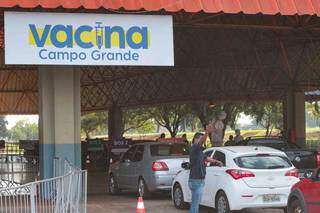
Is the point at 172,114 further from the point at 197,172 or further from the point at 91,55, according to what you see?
the point at 197,172

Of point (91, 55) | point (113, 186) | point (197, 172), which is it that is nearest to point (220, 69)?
point (113, 186)

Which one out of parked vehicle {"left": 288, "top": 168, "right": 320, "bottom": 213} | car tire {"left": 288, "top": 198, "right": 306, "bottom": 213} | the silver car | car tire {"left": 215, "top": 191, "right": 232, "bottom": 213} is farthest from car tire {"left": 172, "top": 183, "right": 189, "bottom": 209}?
parked vehicle {"left": 288, "top": 168, "right": 320, "bottom": 213}

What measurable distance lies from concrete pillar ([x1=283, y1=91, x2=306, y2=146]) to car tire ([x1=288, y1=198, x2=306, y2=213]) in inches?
755

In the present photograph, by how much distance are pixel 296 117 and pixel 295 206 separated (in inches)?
792

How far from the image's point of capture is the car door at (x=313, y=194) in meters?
10.4

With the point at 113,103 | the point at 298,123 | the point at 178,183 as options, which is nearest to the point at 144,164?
the point at 178,183

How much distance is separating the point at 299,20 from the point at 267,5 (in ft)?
7.09

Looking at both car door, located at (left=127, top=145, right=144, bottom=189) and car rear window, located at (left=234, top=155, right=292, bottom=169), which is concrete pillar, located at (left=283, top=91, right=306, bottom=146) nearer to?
car door, located at (left=127, top=145, right=144, bottom=189)

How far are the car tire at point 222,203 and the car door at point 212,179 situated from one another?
7.4 inches

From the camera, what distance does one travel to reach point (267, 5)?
1539 centimetres

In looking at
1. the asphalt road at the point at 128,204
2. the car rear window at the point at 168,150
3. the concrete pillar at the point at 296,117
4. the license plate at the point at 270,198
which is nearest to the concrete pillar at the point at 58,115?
the asphalt road at the point at 128,204

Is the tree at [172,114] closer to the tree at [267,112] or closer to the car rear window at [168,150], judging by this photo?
the tree at [267,112]

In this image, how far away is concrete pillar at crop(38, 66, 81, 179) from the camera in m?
16.2

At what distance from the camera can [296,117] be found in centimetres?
3097
